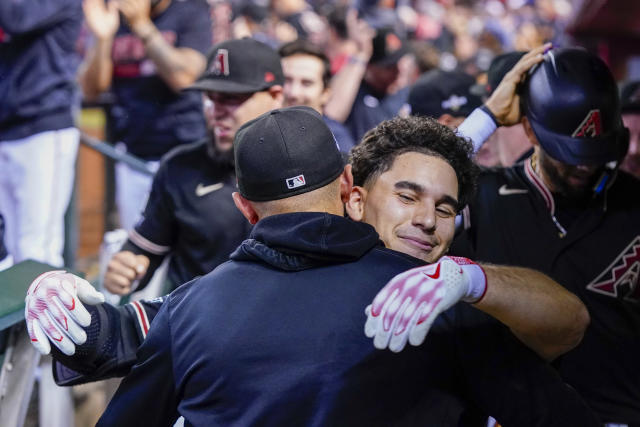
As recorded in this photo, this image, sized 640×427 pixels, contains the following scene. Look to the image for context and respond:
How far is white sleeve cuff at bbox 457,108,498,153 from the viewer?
2.87m

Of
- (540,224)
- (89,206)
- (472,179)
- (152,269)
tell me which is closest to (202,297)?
(472,179)

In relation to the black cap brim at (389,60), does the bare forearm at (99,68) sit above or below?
above

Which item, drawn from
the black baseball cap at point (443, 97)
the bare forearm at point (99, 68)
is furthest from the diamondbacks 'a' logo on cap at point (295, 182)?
the bare forearm at point (99, 68)

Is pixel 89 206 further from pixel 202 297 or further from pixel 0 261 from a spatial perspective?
pixel 202 297

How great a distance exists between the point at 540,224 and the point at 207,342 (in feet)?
4.97

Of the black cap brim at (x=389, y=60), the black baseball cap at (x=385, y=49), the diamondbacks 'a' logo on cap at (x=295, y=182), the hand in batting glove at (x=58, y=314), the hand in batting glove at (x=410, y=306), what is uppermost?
the diamondbacks 'a' logo on cap at (x=295, y=182)

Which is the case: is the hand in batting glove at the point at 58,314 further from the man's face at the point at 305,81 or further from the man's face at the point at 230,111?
the man's face at the point at 305,81

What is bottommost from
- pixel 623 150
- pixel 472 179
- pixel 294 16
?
pixel 294 16

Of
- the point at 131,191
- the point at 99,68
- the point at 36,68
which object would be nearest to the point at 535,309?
the point at 36,68

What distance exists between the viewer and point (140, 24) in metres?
4.84

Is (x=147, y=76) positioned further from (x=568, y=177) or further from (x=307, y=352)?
(x=307, y=352)

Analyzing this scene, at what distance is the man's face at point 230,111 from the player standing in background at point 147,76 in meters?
1.47

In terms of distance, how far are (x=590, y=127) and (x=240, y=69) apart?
1495 mm

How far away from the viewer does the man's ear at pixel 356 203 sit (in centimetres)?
235
